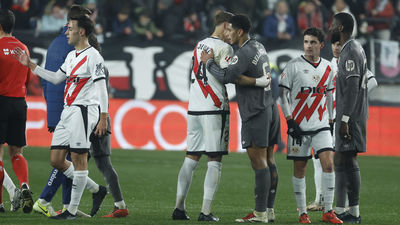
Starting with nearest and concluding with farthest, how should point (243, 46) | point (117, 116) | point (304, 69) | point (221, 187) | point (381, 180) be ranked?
point (243, 46) → point (304, 69) → point (221, 187) → point (381, 180) → point (117, 116)

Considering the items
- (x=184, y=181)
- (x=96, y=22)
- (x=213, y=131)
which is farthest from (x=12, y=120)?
(x=96, y=22)

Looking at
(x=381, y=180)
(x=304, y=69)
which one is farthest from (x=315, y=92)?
(x=381, y=180)

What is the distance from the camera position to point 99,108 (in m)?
8.69

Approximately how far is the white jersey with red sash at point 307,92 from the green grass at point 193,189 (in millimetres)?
1102

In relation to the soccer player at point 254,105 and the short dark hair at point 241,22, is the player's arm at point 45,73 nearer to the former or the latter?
the soccer player at point 254,105

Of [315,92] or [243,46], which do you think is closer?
[243,46]

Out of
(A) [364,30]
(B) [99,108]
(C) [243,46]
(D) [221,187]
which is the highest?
(A) [364,30]

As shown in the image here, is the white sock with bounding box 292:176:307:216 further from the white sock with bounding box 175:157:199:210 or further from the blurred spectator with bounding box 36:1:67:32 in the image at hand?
the blurred spectator with bounding box 36:1:67:32

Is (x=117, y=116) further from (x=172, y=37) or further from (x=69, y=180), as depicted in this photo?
(x=69, y=180)

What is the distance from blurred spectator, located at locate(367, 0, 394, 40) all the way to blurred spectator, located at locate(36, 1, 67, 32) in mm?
8554

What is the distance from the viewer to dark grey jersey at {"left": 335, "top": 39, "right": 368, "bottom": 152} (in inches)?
348

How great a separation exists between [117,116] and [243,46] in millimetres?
11843

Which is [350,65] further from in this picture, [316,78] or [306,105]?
[306,105]

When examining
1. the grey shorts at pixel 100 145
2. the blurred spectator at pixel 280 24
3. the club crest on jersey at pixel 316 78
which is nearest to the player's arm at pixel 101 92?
the grey shorts at pixel 100 145
